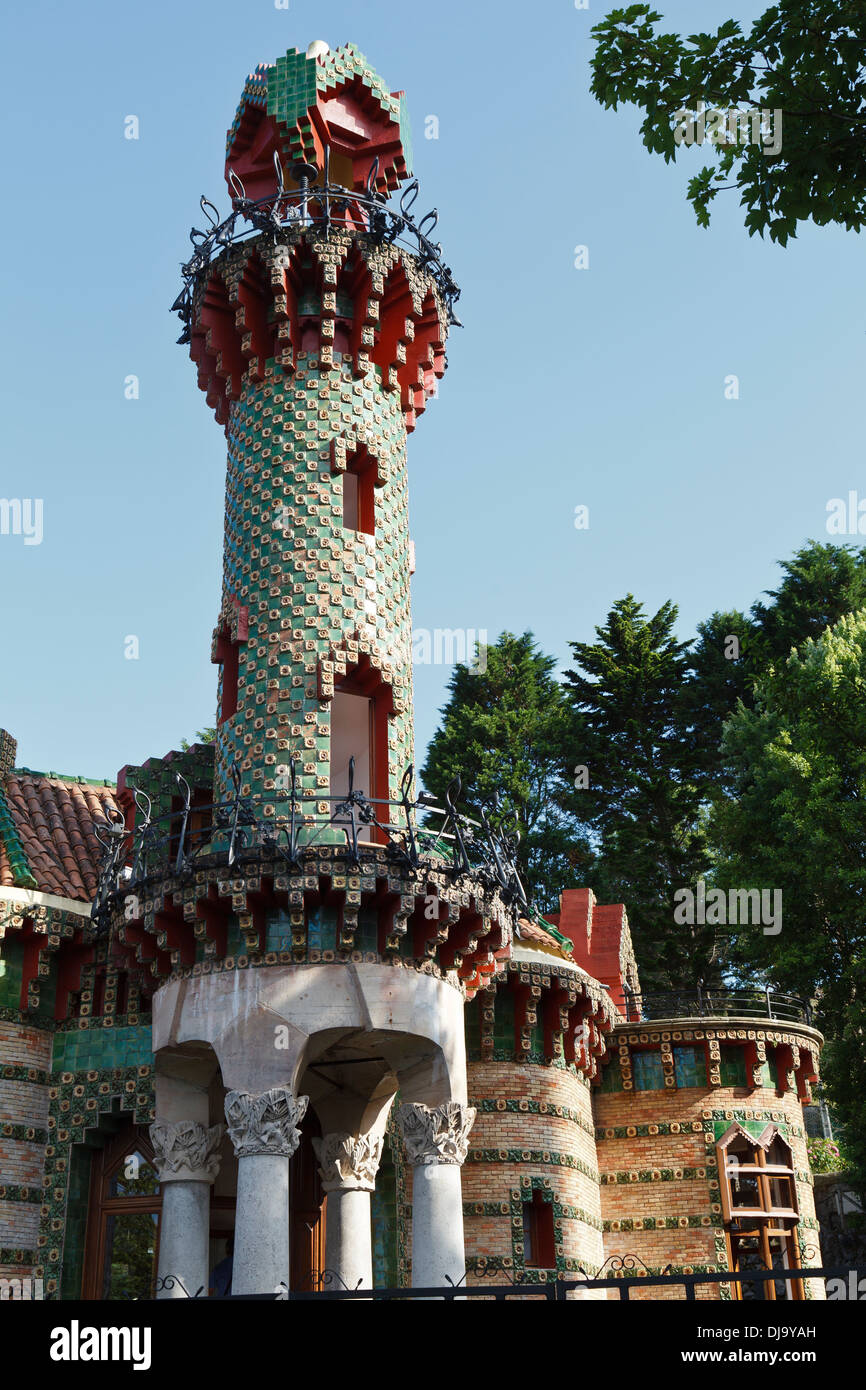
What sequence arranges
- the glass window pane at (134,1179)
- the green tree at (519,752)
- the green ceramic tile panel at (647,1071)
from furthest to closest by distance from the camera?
the green tree at (519,752) < the green ceramic tile panel at (647,1071) < the glass window pane at (134,1179)

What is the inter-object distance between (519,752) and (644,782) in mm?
4662

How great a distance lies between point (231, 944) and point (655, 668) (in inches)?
1122

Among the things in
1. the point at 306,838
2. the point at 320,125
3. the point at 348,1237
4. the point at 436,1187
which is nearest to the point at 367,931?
the point at 306,838

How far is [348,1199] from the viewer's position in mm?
18719

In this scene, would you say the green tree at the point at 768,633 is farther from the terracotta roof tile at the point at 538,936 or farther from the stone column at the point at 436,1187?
the stone column at the point at 436,1187

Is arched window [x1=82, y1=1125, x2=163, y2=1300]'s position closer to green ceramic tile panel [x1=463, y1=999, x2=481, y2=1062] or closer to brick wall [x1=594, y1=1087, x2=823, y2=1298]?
green ceramic tile panel [x1=463, y1=999, x2=481, y2=1062]

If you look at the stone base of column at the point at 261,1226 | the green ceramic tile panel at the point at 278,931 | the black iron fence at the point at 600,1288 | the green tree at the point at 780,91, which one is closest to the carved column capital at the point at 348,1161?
the black iron fence at the point at 600,1288

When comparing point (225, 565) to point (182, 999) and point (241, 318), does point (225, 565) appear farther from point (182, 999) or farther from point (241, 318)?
point (182, 999)

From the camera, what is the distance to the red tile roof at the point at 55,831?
1966cm

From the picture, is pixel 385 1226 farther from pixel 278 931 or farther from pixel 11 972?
pixel 11 972

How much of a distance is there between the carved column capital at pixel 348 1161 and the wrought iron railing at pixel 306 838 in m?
3.78

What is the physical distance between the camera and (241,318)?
20219 millimetres
